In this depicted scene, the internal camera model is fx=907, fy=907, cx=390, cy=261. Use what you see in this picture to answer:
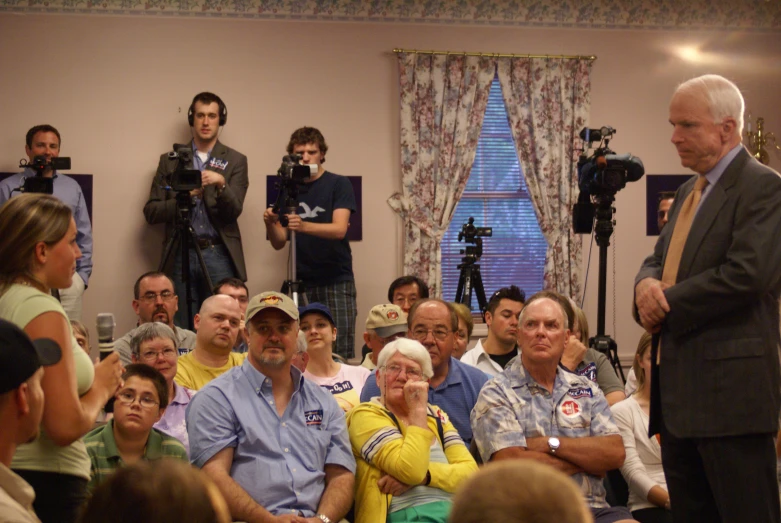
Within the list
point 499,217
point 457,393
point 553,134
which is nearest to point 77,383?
point 457,393

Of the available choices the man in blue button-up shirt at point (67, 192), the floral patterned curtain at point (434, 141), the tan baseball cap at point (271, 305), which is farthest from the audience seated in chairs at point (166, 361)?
the floral patterned curtain at point (434, 141)

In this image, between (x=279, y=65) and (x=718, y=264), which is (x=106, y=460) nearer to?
(x=718, y=264)

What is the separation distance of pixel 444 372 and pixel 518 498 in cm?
260

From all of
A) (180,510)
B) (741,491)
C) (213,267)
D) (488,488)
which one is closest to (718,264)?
(741,491)

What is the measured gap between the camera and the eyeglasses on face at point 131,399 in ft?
9.59

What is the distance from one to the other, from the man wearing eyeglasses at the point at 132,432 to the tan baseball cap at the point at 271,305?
42 cm

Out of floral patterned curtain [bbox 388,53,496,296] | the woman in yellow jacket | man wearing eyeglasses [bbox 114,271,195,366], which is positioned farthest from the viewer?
floral patterned curtain [bbox 388,53,496,296]

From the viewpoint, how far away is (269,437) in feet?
9.77

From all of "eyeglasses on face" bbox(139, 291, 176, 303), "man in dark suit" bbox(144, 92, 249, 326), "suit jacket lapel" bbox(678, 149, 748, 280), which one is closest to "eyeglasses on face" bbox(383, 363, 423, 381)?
"suit jacket lapel" bbox(678, 149, 748, 280)

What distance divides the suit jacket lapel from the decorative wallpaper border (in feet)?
16.1

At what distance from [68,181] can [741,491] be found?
5.06 metres

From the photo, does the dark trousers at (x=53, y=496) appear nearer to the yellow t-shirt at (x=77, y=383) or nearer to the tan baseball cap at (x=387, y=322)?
the yellow t-shirt at (x=77, y=383)

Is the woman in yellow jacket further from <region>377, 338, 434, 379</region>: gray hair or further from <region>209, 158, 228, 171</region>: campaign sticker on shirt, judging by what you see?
<region>209, 158, 228, 171</region>: campaign sticker on shirt

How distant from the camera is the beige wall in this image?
6.53 meters
